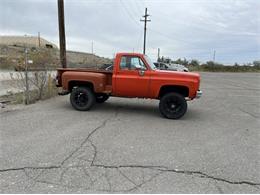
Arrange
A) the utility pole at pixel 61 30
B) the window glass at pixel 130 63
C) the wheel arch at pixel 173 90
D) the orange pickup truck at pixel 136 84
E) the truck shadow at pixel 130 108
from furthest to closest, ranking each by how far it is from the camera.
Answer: the utility pole at pixel 61 30 < the truck shadow at pixel 130 108 < the window glass at pixel 130 63 < the wheel arch at pixel 173 90 < the orange pickup truck at pixel 136 84

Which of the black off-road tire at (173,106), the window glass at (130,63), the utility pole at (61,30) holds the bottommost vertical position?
the black off-road tire at (173,106)

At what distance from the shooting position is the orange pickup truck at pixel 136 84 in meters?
7.01

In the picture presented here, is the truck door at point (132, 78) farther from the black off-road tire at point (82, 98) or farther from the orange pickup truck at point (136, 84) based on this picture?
the black off-road tire at point (82, 98)

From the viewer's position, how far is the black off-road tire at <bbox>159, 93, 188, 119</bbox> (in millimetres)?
7039

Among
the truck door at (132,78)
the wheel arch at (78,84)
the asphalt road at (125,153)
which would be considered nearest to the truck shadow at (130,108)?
the asphalt road at (125,153)

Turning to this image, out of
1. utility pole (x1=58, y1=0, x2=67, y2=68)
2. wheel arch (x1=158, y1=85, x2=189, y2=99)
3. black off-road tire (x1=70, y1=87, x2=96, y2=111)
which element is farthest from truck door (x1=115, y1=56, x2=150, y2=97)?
utility pole (x1=58, y1=0, x2=67, y2=68)

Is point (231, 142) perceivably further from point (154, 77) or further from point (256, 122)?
point (154, 77)

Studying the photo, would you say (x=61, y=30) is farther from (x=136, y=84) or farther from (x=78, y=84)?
(x=136, y=84)

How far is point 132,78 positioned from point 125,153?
337cm

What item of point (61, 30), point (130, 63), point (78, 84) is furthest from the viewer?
point (61, 30)

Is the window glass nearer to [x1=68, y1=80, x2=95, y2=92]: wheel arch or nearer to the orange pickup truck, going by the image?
the orange pickup truck

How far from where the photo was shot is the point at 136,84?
7.23 metres

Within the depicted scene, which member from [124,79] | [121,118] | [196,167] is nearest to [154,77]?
[124,79]

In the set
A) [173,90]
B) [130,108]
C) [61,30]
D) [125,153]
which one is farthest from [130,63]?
[61,30]
